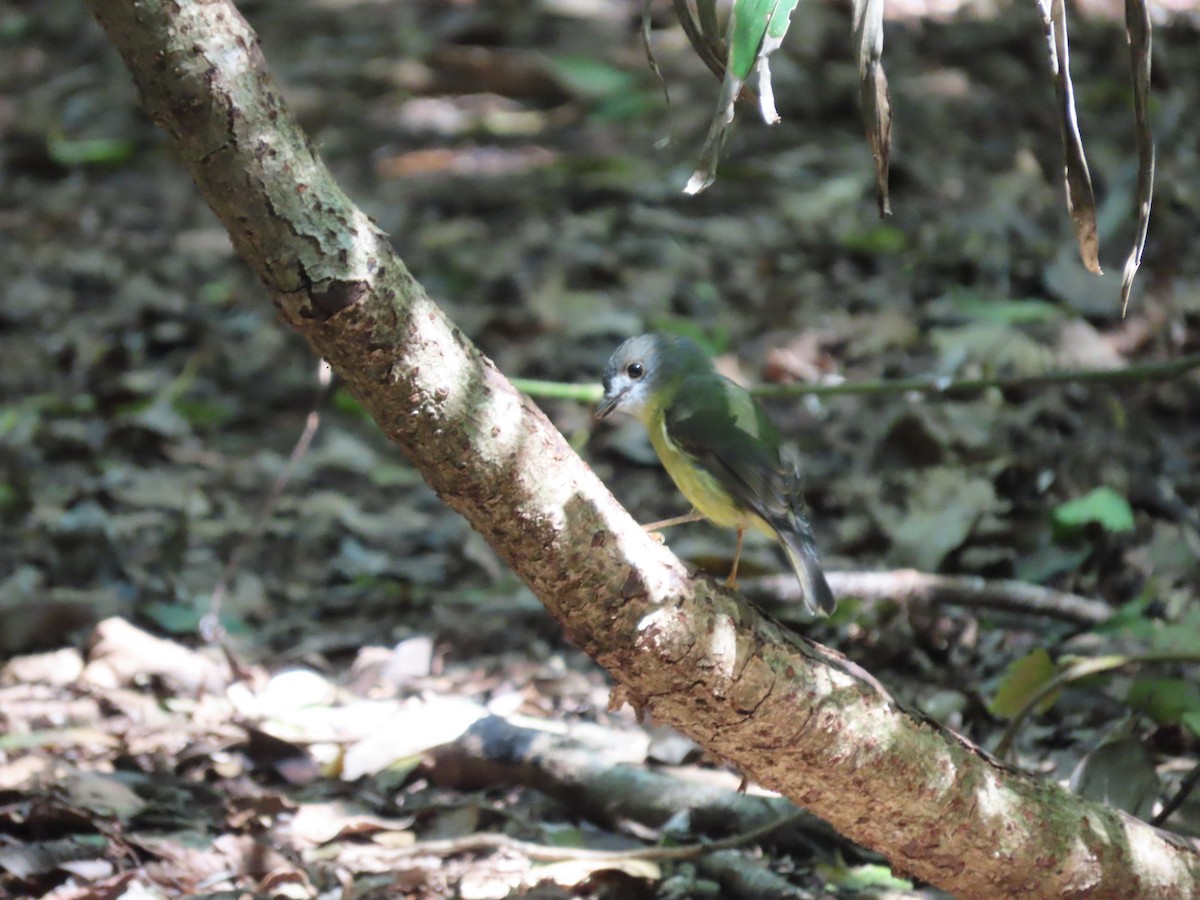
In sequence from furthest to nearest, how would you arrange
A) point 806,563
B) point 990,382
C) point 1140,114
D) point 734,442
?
point 990,382
point 734,442
point 806,563
point 1140,114

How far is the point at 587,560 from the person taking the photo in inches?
85.3

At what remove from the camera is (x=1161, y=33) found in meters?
7.86

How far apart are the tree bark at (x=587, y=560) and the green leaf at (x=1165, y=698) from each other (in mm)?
768

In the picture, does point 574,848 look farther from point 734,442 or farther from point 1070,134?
point 1070,134

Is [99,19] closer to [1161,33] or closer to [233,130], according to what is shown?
[233,130]

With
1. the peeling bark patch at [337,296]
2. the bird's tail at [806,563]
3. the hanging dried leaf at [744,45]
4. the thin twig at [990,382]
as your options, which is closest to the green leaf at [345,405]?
the thin twig at [990,382]

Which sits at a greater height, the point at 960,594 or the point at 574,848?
the point at 960,594

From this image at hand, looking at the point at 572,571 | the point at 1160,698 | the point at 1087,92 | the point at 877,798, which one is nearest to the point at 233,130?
the point at 572,571

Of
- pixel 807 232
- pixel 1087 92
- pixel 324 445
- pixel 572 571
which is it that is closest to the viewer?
pixel 572 571

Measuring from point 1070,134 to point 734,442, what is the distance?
1.55 meters

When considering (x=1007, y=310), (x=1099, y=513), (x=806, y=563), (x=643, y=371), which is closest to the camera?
(x=806, y=563)

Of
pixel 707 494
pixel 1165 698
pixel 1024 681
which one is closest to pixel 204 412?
pixel 707 494

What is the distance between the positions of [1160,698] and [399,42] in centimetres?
690

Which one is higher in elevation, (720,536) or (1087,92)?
(1087,92)
